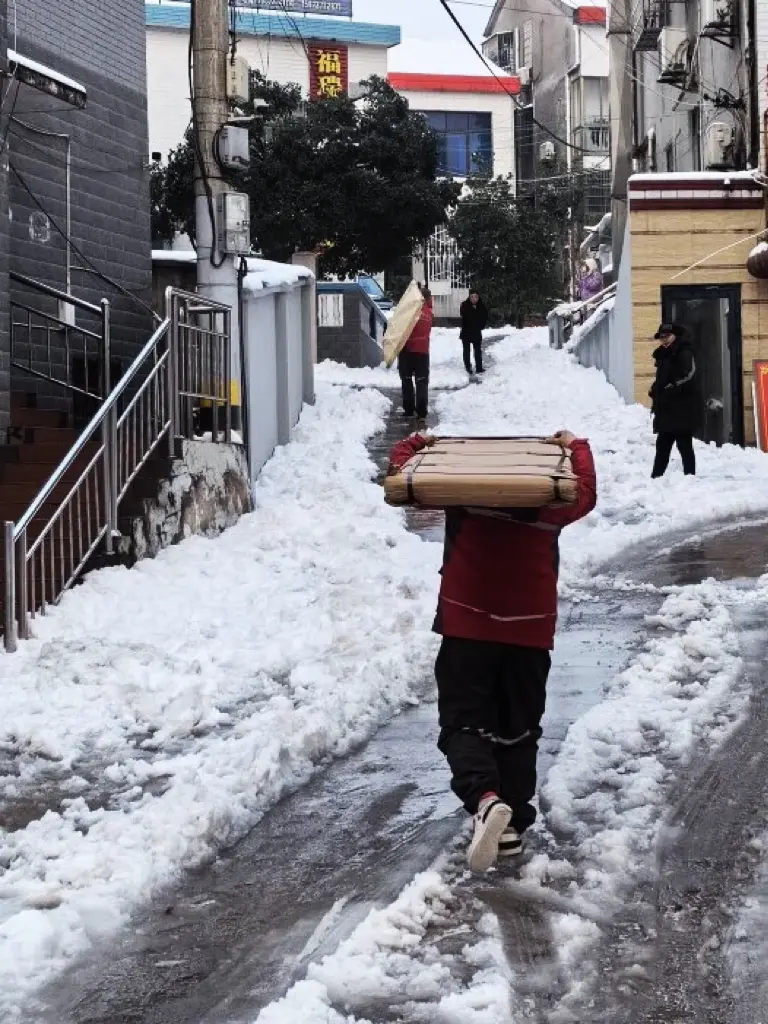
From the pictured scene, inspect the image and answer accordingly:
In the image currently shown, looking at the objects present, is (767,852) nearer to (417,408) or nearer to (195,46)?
(195,46)

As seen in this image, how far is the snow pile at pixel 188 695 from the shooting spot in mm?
5348

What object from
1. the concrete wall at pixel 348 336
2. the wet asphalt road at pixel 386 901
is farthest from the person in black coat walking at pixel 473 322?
the wet asphalt road at pixel 386 901

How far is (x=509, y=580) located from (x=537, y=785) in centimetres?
115

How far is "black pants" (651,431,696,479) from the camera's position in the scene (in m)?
15.5

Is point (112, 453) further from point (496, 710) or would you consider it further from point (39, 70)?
point (496, 710)

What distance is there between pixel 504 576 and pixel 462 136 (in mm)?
53548

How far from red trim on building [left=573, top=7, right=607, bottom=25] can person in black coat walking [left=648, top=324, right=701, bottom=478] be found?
124 feet

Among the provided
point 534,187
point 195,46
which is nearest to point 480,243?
point 534,187

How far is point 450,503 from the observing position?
210 inches

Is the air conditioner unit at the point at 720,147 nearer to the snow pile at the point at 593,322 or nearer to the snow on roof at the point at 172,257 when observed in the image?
the snow pile at the point at 593,322

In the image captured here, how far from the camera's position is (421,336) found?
→ 20859 mm

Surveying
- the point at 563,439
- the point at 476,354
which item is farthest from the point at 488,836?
the point at 476,354

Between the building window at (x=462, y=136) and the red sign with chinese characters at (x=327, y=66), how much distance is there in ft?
22.0

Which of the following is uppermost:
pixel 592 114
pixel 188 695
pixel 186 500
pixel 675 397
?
pixel 592 114
